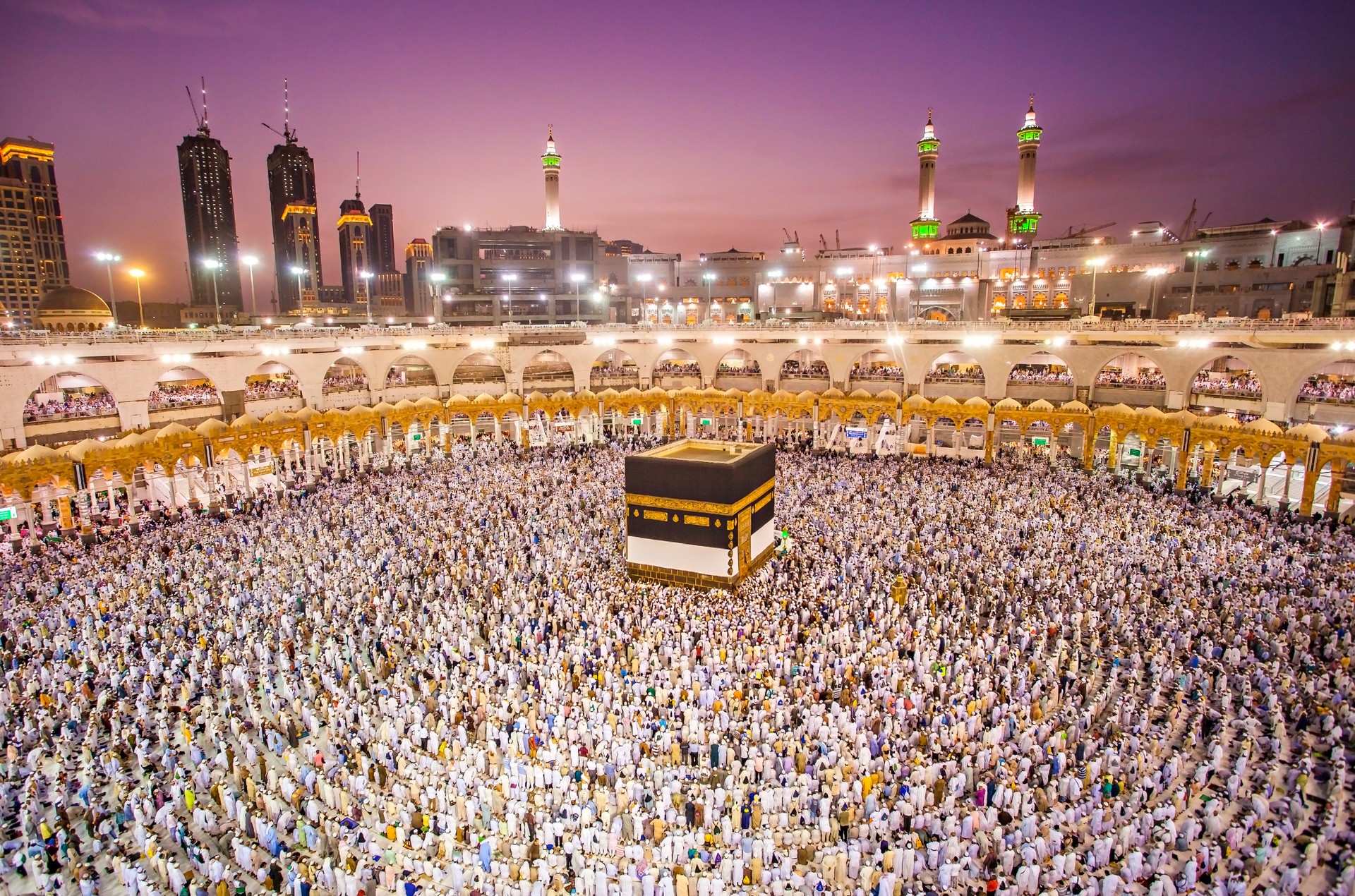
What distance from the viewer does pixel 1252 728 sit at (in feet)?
26.4

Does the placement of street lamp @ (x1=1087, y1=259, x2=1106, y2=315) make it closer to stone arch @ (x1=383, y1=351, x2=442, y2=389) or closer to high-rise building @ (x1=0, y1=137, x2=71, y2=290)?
stone arch @ (x1=383, y1=351, x2=442, y2=389)

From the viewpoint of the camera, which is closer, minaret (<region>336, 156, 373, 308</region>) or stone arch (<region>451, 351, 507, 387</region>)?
stone arch (<region>451, 351, 507, 387</region>)

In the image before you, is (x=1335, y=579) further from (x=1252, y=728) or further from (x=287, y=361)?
(x=287, y=361)

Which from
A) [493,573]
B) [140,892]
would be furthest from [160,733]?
[493,573]

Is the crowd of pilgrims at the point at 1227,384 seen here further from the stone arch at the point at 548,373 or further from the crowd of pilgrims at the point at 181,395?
the crowd of pilgrims at the point at 181,395

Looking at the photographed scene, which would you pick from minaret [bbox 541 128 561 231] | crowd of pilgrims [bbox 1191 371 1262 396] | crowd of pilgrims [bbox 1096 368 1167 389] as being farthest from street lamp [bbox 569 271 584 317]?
crowd of pilgrims [bbox 1191 371 1262 396]

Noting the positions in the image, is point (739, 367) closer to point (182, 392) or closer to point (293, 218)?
point (182, 392)

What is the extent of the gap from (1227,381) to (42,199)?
96846 millimetres

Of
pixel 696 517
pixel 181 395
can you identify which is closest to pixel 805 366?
pixel 696 517

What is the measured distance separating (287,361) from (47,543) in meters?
9.61


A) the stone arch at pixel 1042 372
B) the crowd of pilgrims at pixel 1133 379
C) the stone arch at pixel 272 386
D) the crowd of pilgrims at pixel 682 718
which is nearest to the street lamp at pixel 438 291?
the stone arch at pixel 272 386

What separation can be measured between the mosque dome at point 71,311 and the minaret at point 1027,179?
49258 millimetres

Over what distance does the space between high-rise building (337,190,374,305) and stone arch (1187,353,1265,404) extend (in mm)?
132707

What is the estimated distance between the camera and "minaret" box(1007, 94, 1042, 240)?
42.8 meters
